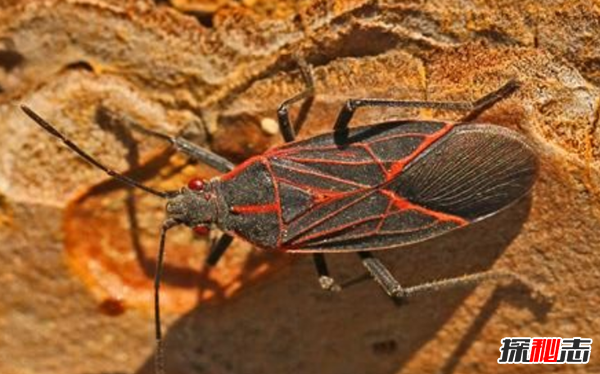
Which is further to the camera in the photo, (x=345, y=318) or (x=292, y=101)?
(x=345, y=318)

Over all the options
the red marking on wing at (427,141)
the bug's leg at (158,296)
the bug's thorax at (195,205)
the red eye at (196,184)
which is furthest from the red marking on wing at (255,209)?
the red marking on wing at (427,141)

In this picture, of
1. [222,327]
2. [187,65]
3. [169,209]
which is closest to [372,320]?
[222,327]

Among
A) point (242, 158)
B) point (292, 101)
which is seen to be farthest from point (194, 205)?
point (292, 101)

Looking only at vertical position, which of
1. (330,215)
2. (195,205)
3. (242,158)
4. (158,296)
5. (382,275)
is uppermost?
(242,158)

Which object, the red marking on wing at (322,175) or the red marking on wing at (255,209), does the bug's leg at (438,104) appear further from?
the red marking on wing at (255,209)

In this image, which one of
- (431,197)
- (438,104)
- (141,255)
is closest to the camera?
(438,104)

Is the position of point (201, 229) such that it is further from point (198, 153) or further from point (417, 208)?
point (417, 208)

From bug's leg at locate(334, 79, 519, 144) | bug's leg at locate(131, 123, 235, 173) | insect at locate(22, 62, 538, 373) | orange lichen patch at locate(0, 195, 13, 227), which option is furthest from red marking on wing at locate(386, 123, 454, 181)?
orange lichen patch at locate(0, 195, 13, 227)
